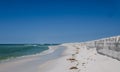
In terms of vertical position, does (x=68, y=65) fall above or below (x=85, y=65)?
below

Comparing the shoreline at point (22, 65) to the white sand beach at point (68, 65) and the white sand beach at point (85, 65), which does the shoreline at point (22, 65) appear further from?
the white sand beach at point (85, 65)

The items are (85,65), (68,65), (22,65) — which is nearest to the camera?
(85,65)

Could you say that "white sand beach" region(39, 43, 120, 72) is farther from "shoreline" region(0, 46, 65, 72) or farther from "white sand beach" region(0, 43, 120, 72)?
"shoreline" region(0, 46, 65, 72)

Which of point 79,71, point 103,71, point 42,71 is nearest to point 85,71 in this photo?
point 79,71

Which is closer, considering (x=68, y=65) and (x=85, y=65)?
(x=85, y=65)

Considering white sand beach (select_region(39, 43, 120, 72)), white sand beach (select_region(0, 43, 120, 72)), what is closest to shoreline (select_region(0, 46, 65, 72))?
white sand beach (select_region(0, 43, 120, 72))

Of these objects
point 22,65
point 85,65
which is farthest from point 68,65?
point 22,65

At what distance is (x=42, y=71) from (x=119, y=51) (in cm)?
644

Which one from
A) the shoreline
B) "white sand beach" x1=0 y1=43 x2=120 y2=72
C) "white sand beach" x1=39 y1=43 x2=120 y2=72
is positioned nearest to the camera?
"white sand beach" x1=39 y1=43 x2=120 y2=72

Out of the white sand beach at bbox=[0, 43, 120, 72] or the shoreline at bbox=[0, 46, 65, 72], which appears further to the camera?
the shoreline at bbox=[0, 46, 65, 72]

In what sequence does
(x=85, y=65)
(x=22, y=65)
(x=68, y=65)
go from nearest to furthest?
(x=85, y=65), (x=68, y=65), (x=22, y=65)

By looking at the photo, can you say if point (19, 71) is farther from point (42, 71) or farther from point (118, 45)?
point (118, 45)

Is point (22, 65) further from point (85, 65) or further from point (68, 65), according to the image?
point (85, 65)

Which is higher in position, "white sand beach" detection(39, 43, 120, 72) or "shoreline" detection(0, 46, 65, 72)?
"white sand beach" detection(39, 43, 120, 72)
